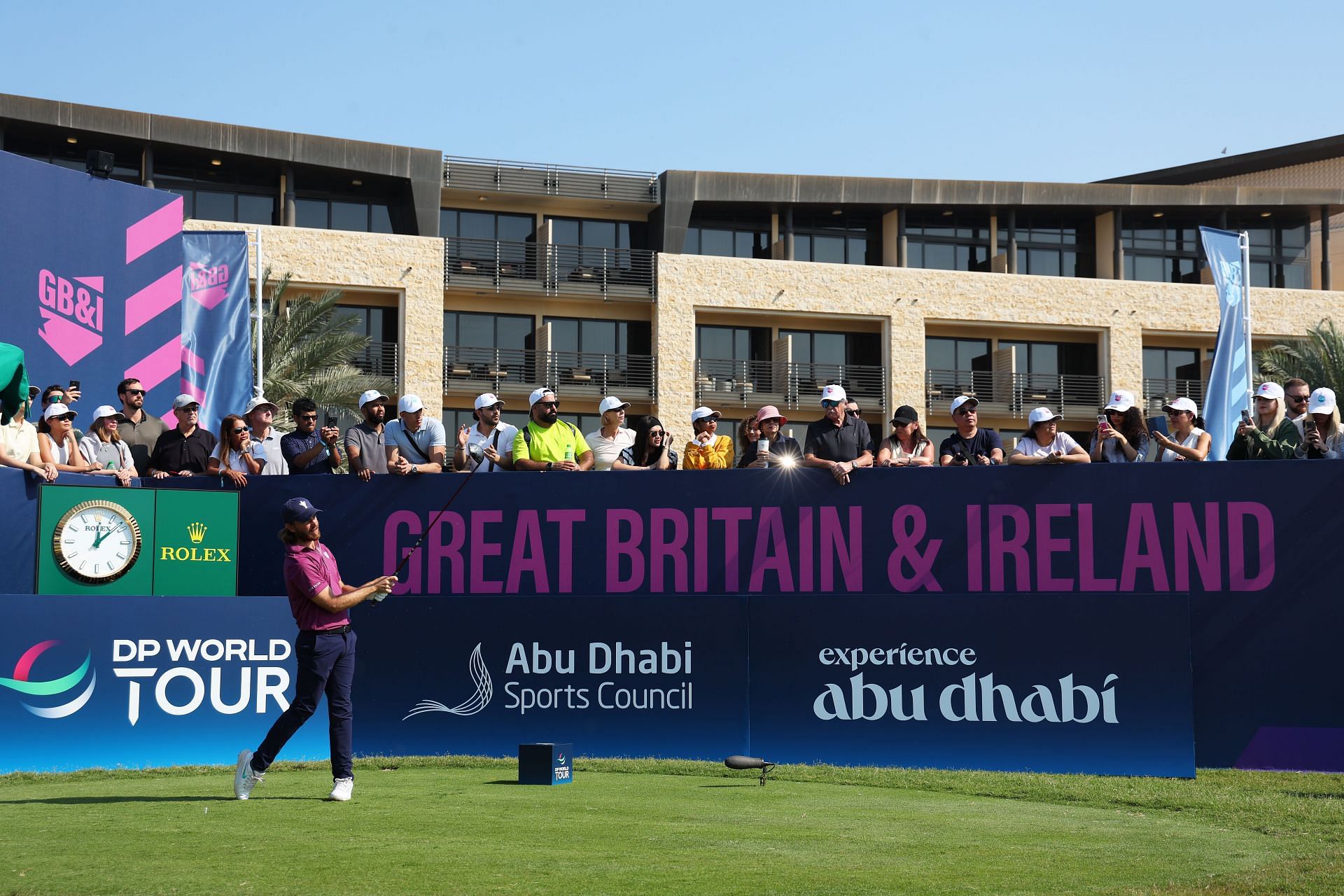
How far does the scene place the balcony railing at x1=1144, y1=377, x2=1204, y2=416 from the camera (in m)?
47.2

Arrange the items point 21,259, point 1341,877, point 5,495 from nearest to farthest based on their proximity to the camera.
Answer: point 1341,877 < point 5,495 < point 21,259

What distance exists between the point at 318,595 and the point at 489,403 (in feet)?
15.5

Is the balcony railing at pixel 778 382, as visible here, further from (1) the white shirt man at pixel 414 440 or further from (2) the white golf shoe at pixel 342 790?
(2) the white golf shoe at pixel 342 790

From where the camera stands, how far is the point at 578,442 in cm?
1252

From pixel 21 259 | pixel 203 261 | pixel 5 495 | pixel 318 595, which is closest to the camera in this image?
pixel 318 595

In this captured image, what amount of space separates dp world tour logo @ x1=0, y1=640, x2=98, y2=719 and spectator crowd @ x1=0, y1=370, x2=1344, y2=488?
1.70 metres

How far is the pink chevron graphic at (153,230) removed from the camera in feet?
53.2

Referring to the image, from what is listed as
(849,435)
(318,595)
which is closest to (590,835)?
(318,595)

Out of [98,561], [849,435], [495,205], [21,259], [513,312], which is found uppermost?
[495,205]

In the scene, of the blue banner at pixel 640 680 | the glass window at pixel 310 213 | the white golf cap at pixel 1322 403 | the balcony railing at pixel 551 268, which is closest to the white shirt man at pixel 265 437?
the blue banner at pixel 640 680

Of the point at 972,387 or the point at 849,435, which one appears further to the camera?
the point at 972,387

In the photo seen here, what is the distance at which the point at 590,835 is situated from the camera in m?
7.04

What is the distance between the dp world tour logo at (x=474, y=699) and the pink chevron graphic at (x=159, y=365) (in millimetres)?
6949

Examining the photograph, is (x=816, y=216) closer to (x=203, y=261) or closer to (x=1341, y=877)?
(x=203, y=261)
